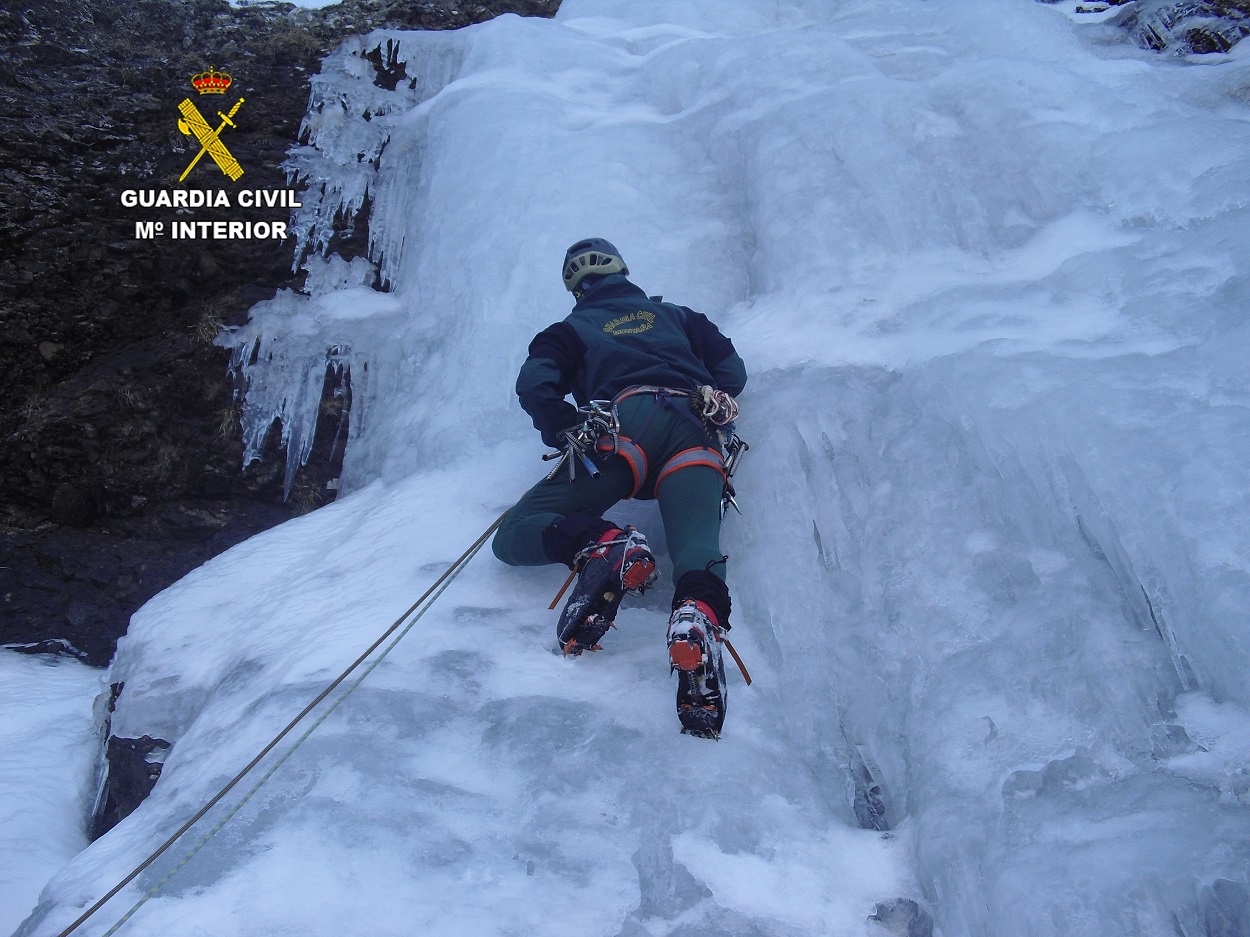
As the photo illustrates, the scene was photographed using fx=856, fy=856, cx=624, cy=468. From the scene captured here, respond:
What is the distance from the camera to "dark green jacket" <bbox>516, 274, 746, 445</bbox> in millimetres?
3381

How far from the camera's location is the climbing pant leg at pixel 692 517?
9.11 ft

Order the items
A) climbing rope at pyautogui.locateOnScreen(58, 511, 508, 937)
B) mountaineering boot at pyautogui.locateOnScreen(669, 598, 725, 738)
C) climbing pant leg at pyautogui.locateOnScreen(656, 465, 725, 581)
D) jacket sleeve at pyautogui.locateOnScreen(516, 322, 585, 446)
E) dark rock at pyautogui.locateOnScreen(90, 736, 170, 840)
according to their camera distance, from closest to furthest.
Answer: climbing rope at pyautogui.locateOnScreen(58, 511, 508, 937), mountaineering boot at pyautogui.locateOnScreen(669, 598, 725, 738), climbing pant leg at pyautogui.locateOnScreen(656, 465, 725, 581), jacket sleeve at pyautogui.locateOnScreen(516, 322, 585, 446), dark rock at pyautogui.locateOnScreen(90, 736, 170, 840)

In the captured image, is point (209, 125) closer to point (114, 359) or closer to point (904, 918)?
point (114, 359)

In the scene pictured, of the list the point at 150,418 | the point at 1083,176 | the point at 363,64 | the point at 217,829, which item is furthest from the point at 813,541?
the point at 363,64

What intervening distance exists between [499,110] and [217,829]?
571 cm

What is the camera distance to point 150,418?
5.77m

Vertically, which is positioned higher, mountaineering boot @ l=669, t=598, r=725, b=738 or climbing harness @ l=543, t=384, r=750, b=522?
climbing harness @ l=543, t=384, r=750, b=522

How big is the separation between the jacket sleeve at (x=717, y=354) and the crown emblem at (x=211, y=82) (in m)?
5.63

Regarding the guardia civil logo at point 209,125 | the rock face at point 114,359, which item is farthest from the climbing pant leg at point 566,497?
the guardia civil logo at point 209,125

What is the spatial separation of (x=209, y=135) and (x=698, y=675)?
6.61 m

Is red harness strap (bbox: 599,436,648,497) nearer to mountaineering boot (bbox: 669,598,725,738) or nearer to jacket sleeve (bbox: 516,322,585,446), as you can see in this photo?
jacket sleeve (bbox: 516,322,585,446)

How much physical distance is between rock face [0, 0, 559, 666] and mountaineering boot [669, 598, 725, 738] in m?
3.97

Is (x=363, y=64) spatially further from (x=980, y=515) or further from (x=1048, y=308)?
(x=980, y=515)

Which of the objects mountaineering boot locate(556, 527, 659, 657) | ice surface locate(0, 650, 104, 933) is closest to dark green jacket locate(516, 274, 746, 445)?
mountaineering boot locate(556, 527, 659, 657)
